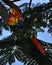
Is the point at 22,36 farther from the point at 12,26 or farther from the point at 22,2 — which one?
the point at 22,2

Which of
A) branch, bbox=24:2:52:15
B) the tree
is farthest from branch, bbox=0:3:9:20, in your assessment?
branch, bbox=24:2:52:15

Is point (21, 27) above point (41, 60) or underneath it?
above

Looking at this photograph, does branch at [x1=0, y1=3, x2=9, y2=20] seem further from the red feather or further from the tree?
the red feather

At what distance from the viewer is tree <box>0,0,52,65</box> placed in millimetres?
699

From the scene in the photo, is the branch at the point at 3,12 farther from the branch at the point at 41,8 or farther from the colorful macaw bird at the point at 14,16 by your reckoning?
the branch at the point at 41,8

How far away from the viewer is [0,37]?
0.80m

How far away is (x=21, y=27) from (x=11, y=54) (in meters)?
0.13

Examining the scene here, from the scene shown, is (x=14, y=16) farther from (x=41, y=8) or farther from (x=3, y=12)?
(x=41, y=8)

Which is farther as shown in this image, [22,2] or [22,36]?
[22,2]

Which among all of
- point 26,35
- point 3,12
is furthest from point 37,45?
point 3,12

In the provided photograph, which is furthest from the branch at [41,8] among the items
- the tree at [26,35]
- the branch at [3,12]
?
the branch at [3,12]

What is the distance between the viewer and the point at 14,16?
0.69 metres

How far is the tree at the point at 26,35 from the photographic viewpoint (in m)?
0.70

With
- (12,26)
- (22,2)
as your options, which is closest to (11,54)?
(12,26)
